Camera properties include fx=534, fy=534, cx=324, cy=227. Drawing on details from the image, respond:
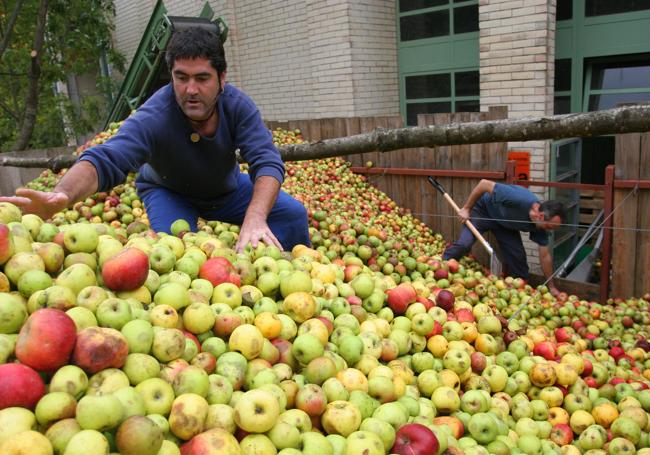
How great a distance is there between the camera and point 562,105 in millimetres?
8273

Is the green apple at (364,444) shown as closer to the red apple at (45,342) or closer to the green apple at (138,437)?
the green apple at (138,437)

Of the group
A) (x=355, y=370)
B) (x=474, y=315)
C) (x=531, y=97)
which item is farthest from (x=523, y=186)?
(x=355, y=370)

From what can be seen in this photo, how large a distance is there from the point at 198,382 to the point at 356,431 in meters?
0.59

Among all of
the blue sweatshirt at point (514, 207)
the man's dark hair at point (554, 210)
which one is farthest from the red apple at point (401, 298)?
the man's dark hair at point (554, 210)

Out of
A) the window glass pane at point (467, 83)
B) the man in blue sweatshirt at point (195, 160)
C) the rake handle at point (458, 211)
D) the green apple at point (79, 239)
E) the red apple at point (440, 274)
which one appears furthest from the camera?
the window glass pane at point (467, 83)

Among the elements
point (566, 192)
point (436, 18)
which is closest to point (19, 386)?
point (566, 192)

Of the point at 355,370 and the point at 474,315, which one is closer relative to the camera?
the point at 355,370

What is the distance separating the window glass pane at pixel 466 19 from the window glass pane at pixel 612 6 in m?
1.80

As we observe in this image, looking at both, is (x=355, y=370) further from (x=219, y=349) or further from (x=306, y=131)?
(x=306, y=131)

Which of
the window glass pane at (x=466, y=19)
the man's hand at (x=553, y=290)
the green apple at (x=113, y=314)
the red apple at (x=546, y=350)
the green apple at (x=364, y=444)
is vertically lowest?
the man's hand at (x=553, y=290)

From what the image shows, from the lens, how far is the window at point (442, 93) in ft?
30.3

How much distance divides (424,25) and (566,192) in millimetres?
3981

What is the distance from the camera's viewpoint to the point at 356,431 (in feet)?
6.29

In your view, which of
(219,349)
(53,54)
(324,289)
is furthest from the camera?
(53,54)
